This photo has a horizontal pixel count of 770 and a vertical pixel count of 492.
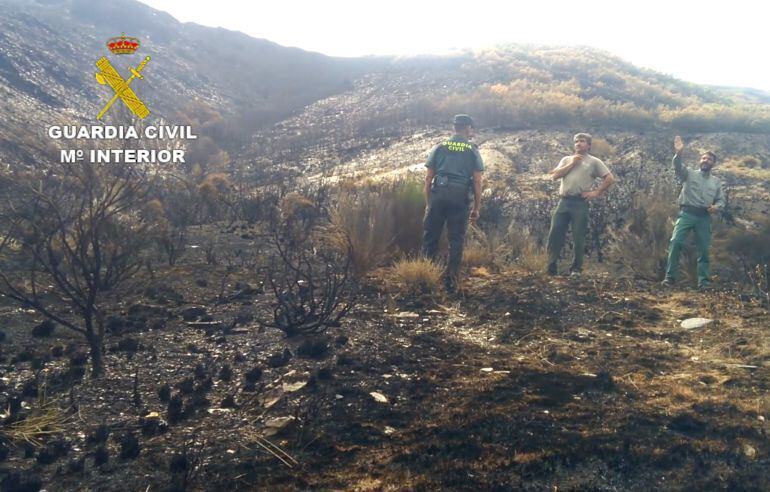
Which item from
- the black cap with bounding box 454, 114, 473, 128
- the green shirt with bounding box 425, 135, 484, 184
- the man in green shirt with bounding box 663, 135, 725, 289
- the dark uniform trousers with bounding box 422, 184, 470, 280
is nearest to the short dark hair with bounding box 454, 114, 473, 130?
the black cap with bounding box 454, 114, 473, 128

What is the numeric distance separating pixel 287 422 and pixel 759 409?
2653 millimetres

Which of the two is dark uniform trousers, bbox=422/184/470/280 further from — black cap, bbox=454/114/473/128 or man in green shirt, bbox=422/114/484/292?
black cap, bbox=454/114/473/128

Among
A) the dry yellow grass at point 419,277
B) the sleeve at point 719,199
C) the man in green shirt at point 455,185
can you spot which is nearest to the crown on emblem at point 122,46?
the man in green shirt at point 455,185

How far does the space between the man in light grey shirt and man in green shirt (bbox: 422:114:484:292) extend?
4.23 ft

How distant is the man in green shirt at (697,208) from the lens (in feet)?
21.7

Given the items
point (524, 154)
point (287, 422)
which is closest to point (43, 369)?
point (287, 422)

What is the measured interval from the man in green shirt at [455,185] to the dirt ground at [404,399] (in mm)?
906

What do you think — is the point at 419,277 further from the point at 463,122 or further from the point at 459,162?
the point at 463,122

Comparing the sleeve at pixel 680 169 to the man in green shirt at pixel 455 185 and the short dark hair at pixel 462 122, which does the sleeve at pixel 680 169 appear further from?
the short dark hair at pixel 462 122

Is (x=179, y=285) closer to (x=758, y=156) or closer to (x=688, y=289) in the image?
(x=688, y=289)

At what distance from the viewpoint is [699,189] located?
6.68 meters

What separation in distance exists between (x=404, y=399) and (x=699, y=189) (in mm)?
4896

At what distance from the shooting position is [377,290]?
6.23 meters

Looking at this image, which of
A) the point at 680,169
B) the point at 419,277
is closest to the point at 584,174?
the point at 680,169
